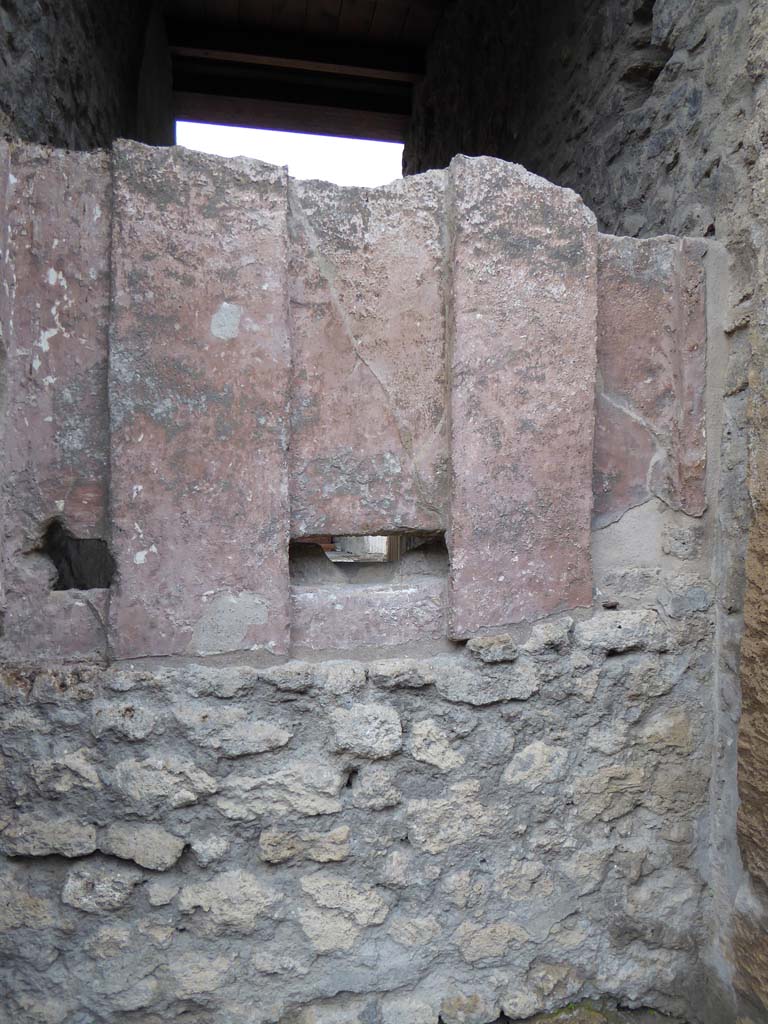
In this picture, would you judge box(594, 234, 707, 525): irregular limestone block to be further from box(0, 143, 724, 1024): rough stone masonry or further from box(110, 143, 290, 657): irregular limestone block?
box(110, 143, 290, 657): irregular limestone block

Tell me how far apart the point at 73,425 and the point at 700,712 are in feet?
5.79

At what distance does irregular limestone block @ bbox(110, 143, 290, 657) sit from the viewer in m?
1.62

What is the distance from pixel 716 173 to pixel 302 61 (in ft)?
13.7

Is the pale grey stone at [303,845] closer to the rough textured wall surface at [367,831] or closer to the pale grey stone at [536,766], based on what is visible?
the rough textured wall surface at [367,831]

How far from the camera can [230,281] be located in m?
1.67

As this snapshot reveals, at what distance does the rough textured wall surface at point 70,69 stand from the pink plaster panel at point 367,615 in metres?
1.33

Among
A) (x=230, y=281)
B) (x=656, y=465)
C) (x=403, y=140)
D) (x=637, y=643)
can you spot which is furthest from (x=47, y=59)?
(x=403, y=140)

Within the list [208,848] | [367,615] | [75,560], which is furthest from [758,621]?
[75,560]

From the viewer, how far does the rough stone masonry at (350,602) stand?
163 centimetres

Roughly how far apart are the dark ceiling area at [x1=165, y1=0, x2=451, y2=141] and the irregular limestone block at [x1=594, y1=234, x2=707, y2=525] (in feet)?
12.5

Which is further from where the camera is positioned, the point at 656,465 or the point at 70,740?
the point at 656,465

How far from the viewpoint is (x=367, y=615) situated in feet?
5.96

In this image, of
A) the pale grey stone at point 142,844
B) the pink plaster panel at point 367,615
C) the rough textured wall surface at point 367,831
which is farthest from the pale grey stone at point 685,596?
the pale grey stone at point 142,844

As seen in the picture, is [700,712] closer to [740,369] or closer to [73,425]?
[740,369]
